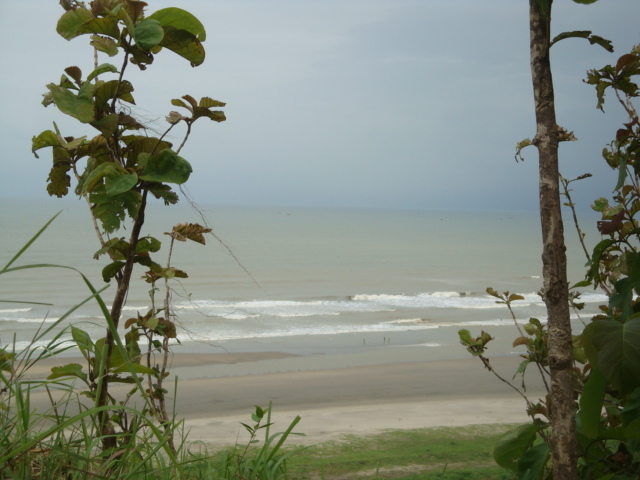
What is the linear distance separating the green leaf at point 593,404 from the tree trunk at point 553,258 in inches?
4.6

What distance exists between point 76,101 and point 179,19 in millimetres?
330

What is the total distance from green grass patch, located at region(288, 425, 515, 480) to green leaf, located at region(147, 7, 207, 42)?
6.75 ft

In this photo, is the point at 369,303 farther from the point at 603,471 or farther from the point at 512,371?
the point at 603,471

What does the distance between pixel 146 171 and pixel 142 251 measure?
9.7 inches

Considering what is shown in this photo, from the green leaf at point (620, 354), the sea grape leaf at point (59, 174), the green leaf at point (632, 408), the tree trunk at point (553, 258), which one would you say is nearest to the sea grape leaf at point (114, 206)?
the sea grape leaf at point (59, 174)

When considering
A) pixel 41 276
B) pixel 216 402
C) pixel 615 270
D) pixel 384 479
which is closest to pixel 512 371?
pixel 216 402

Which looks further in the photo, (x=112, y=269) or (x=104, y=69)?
(x=112, y=269)

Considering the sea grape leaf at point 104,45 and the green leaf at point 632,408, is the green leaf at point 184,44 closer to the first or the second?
the sea grape leaf at point 104,45

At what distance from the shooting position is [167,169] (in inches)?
58.7

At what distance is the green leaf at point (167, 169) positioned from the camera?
1473 mm

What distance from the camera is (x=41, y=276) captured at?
2545 centimetres

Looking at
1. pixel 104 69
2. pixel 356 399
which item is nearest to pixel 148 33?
pixel 104 69

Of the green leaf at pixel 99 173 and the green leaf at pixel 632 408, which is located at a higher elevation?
the green leaf at pixel 99 173

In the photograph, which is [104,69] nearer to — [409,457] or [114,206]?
[114,206]
